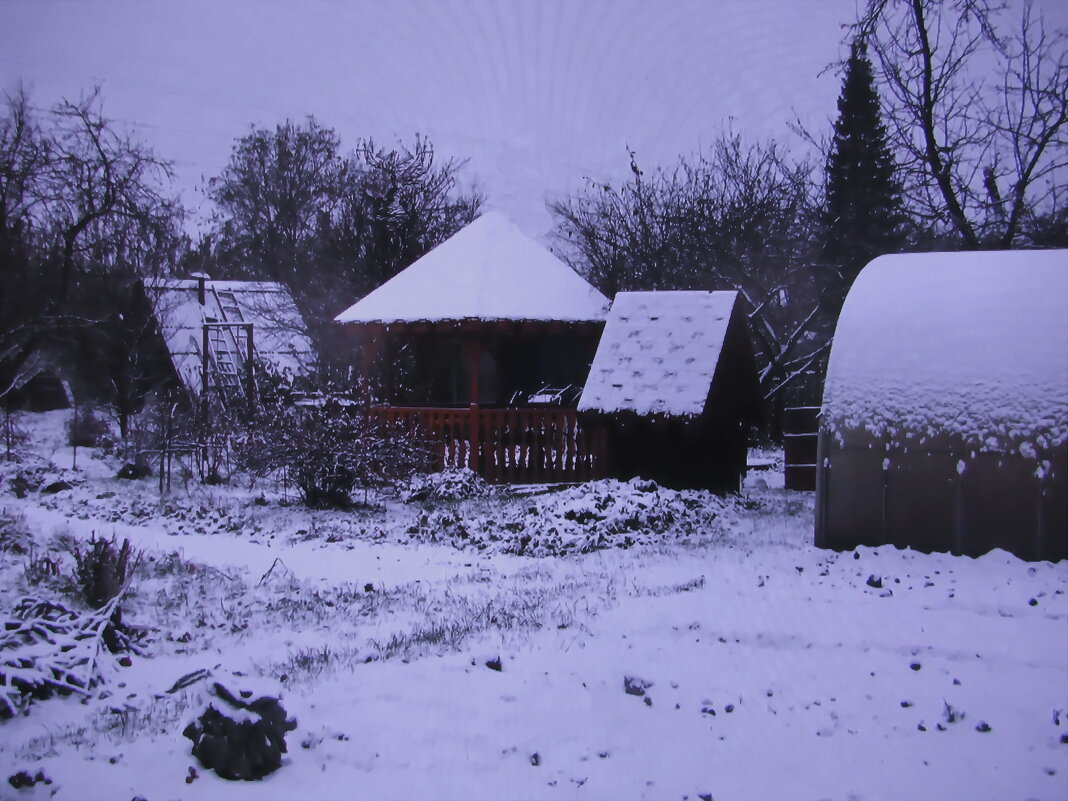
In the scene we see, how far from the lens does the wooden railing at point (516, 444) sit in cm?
1466

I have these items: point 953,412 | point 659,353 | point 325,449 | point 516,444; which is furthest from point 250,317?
point 953,412

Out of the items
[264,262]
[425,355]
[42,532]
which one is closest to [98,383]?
[425,355]

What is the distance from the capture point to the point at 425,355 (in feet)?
64.8

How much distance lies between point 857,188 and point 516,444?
11661mm

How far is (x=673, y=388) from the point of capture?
12.5 meters

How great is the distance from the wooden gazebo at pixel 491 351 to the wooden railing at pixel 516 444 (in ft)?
0.06

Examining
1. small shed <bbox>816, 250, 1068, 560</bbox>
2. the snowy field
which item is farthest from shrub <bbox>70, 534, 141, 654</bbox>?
small shed <bbox>816, 250, 1068, 560</bbox>

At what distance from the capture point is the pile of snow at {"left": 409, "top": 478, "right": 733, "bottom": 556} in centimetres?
945

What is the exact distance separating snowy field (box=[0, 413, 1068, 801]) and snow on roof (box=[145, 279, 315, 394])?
16554 millimetres

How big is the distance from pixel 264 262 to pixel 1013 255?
2696 cm

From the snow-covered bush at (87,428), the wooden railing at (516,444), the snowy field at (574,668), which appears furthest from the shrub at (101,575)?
the snow-covered bush at (87,428)

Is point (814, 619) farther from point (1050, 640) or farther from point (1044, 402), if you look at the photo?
point (1044, 402)

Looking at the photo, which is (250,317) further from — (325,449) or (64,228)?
(64,228)

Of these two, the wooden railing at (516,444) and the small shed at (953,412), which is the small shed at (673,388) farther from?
the small shed at (953,412)
